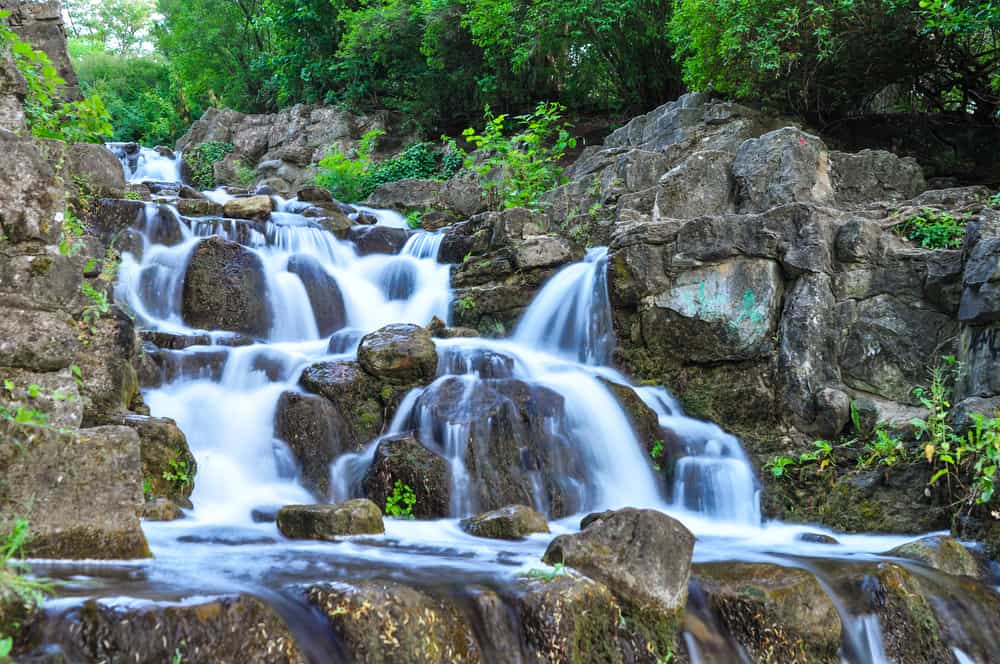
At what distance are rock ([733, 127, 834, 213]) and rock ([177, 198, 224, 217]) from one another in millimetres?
7742

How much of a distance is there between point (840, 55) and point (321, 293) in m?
8.89

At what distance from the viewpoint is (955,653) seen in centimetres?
458

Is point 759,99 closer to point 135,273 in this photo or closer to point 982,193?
point 982,193

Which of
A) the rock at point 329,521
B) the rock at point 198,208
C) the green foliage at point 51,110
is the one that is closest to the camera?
Answer: the rock at point 329,521

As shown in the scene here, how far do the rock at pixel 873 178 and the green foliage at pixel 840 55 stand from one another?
1.90m

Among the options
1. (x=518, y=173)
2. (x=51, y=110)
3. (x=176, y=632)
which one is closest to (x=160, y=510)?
(x=176, y=632)

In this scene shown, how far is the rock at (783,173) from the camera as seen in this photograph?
970 cm

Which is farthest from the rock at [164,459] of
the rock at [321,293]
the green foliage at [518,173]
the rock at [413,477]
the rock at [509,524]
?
the green foliage at [518,173]

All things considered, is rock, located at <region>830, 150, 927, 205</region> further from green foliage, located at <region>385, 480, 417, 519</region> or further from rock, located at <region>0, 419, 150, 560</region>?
rock, located at <region>0, 419, 150, 560</region>

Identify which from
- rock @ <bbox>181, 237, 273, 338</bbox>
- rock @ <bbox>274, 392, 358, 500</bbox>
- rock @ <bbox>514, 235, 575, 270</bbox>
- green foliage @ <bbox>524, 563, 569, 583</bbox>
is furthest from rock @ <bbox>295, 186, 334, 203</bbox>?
green foliage @ <bbox>524, 563, 569, 583</bbox>

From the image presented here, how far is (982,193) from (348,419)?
25.6 ft

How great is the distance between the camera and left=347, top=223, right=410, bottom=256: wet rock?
41.3 ft

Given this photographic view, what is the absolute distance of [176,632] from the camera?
124 inches

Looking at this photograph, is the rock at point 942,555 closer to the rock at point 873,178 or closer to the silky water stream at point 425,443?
the silky water stream at point 425,443
